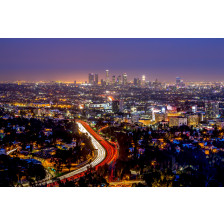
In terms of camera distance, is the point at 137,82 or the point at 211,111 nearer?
the point at 211,111

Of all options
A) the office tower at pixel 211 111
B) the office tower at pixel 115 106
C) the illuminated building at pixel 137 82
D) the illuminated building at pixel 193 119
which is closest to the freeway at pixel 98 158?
the illuminated building at pixel 193 119

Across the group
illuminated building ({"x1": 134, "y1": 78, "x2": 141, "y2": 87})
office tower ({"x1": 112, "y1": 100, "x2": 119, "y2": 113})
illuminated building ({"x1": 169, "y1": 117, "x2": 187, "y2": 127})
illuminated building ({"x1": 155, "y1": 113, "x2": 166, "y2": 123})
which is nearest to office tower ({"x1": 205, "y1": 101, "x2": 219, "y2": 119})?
illuminated building ({"x1": 155, "y1": 113, "x2": 166, "y2": 123})

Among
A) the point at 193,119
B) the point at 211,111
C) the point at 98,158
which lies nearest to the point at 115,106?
the point at 211,111

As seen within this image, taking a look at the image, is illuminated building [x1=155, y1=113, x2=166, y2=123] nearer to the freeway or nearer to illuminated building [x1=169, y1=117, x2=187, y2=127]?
illuminated building [x1=169, y1=117, x2=187, y2=127]

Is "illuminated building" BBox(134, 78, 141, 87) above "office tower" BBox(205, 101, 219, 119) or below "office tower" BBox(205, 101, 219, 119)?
above

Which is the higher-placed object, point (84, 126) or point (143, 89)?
point (143, 89)

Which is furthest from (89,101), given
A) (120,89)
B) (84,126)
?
(84,126)

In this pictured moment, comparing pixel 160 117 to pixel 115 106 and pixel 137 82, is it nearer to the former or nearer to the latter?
pixel 115 106

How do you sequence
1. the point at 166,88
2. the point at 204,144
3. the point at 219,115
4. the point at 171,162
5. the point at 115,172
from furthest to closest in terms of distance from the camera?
the point at 166,88, the point at 219,115, the point at 204,144, the point at 171,162, the point at 115,172

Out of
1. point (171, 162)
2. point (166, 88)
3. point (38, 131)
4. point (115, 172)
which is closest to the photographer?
point (115, 172)

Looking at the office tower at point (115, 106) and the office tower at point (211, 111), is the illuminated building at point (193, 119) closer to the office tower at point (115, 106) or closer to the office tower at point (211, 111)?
the office tower at point (211, 111)

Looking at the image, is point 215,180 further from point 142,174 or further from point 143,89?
point 143,89
